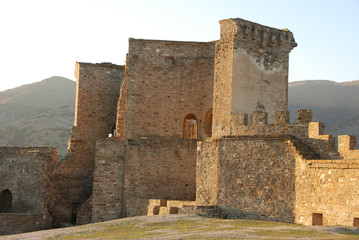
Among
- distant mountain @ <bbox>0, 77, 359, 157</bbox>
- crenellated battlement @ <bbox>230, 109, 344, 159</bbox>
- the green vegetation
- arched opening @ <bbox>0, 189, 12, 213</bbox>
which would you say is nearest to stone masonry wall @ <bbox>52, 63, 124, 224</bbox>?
→ arched opening @ <bbox>0, 189, 12, 213</bbox>

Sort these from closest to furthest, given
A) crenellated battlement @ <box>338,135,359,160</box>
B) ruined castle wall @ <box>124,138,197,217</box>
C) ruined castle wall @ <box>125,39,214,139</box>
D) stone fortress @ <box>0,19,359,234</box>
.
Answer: crenellated battlement @ <box>338,135,359,160</box>, stone fortress @ <box>0,19,359,234</box>, ruined castle wall @ <box>124,138,197,217</box>, ruined castle wall @ <box>125,39,214,139</box>

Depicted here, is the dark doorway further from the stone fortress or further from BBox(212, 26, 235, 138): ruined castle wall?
BBox(212, 26, 235, 138): ruined castle wall

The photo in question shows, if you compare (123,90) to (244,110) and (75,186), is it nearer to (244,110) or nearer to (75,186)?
(75,186)

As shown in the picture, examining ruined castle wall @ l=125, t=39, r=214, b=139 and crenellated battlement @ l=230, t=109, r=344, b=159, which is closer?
crenellated battlement @ l=230, t=109, r=344, b=159

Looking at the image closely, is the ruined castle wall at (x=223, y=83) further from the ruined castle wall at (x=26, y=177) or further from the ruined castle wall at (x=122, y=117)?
the ruined castle wall at (x=26, y=177)

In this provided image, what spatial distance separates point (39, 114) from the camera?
59375 mm

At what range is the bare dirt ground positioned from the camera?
12.7 m

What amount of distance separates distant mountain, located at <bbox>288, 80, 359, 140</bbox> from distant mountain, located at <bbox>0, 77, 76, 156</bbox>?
24.3m

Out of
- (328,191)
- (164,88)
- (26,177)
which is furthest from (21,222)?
(328,191)

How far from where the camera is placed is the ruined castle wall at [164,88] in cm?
2416

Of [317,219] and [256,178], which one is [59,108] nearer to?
[256,178]

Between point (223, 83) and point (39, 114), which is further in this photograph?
point (39, 114)

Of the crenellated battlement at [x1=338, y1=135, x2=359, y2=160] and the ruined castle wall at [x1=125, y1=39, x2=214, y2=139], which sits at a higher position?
the ruined castle wall at [x1=125, y1=39, x2=214, y2=139]

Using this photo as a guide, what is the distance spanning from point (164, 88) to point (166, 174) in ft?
13.4
